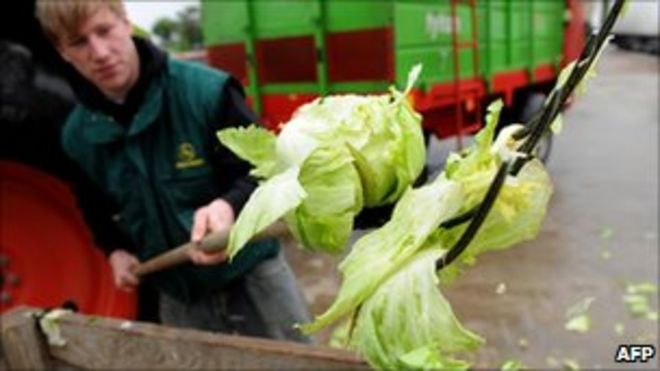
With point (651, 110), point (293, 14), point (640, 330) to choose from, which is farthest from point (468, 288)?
point (651, 110)

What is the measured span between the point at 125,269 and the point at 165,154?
18.1 inches

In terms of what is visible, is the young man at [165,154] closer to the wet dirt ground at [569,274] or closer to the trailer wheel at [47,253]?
the wet dirt ground at [569,274]

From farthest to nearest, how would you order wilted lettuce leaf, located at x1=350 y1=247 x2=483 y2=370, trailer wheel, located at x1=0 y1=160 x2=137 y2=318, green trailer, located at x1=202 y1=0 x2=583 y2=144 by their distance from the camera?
1. green trailer, located at x1=202 y1=0 x2=583 y2=144
2. trailer wheel, located at x1=0 y1=160 x2=137 y2=318
3. wilted lettuce leaf, located at x1=350 y1=247 x2=483 y2=370

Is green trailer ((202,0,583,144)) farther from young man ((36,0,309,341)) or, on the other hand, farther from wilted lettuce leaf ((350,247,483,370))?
wilted lettuce leaf ((350,247,483,370))

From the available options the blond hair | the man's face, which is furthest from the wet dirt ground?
the blond hair

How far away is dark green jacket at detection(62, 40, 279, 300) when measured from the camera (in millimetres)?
2451

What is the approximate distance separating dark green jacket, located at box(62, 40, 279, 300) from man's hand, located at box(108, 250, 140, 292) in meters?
0.07

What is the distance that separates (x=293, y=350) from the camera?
187 cm

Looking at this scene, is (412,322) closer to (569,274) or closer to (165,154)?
(165,154)

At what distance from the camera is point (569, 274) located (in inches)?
216

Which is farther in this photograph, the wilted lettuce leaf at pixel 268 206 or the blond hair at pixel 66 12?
the blond hair at pixel 66 12

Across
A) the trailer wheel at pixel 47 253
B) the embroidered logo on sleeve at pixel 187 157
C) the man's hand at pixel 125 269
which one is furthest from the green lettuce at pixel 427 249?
the trailer wheel at pixel 47 253

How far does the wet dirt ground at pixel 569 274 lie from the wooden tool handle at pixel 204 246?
0.64 metres

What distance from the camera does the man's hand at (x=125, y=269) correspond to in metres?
2.65
